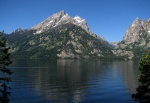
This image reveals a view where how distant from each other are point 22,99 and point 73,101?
2239 cm

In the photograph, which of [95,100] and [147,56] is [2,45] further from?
[95,100]

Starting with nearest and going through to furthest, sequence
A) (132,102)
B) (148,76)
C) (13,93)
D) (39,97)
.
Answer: (148,76) → (132,102) → (39,97) → (13,93)

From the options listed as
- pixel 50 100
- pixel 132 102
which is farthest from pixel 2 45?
pixel 132 102

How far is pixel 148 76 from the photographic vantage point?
84.0 m

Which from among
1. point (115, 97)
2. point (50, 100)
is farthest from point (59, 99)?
point (115, 97)

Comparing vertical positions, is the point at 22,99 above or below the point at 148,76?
below

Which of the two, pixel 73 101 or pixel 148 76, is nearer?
pixel 148 76

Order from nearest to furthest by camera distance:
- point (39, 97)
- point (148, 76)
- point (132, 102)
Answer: point (148, 76) → point (132, 102) → point (39, 97)

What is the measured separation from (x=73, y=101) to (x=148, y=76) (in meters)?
37.2

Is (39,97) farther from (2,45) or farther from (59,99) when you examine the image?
(2,45)

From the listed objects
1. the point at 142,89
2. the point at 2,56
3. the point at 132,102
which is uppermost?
the point at 2,56

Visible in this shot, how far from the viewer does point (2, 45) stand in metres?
52.1

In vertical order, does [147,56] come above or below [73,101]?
above

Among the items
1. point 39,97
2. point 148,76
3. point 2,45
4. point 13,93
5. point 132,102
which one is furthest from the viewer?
point 13,93
